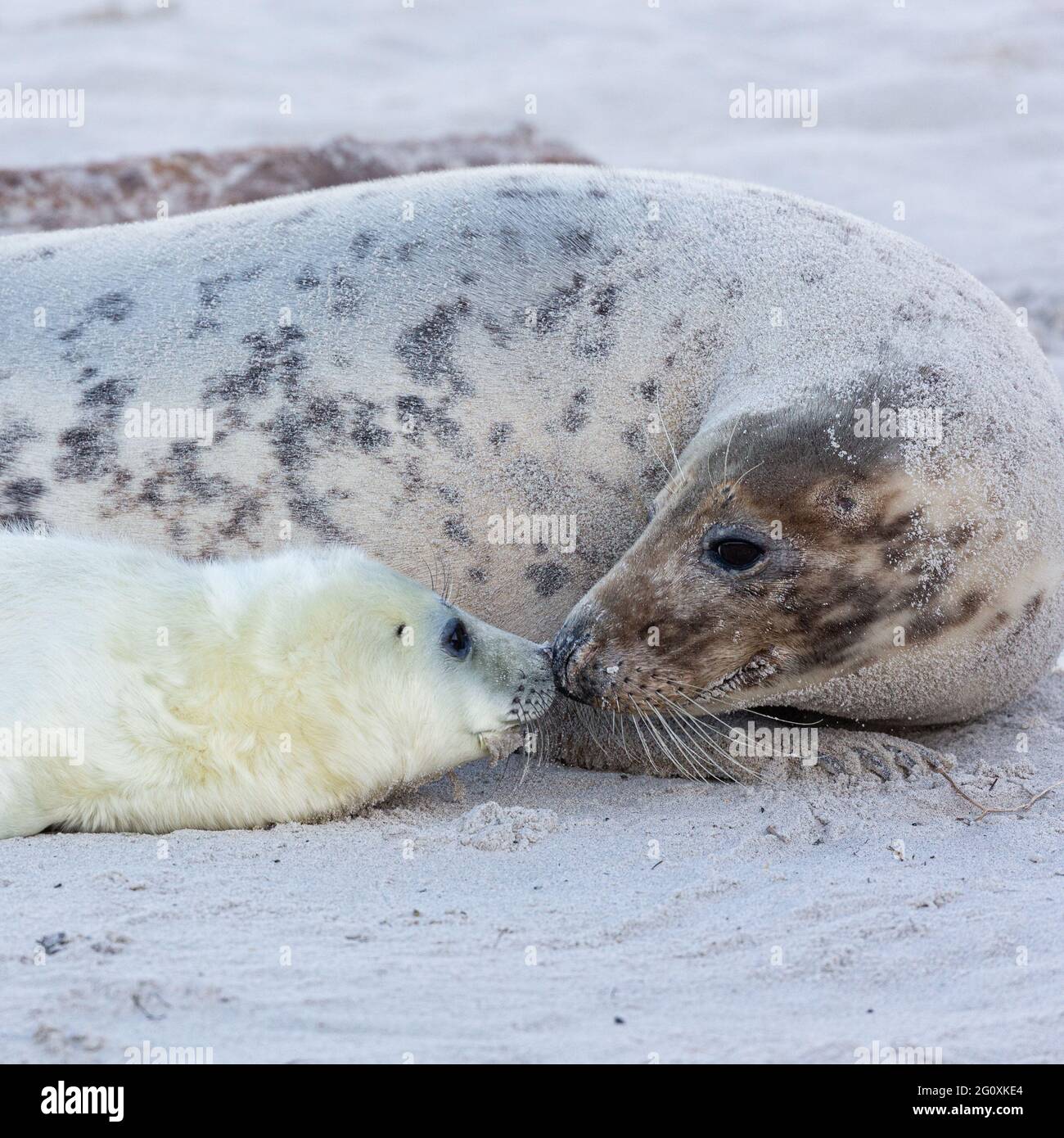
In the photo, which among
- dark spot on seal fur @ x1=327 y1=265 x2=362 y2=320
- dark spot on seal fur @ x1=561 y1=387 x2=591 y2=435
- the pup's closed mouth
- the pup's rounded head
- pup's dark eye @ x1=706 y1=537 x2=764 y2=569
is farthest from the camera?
dark spot on seal fur @ x1=327 y1=265 x2=362 y2=320

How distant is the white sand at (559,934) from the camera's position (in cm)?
200

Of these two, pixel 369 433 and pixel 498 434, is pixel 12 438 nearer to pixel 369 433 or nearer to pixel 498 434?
pixel 369 433

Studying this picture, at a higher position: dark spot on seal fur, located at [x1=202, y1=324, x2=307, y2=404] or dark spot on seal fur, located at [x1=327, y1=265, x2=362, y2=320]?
dark spot on seal fur, located at [x1=327, y1=265, x2=362, y2=320]

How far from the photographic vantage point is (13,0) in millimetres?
11898

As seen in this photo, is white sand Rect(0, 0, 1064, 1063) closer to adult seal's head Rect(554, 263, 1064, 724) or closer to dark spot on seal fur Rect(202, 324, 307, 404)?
adult seal's head Rect(554, 263, 1064, 724)

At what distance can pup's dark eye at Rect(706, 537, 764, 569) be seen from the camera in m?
3.18

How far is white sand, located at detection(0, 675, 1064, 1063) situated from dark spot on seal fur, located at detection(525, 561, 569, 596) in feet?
2.18

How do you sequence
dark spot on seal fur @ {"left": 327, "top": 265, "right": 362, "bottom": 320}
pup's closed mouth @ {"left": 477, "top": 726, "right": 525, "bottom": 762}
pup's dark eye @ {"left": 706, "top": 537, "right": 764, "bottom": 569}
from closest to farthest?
pup's closed mouth @ {"left": 477, "top": 726, "right": 525, "bottom": 762}
pup's dark eye @ {"left": 706, "top": 537, "right": 764, "bottom": 569}
dark spot on seal fur @ {"left": 327, "top": 265, "right": 362, "bottom": 320}

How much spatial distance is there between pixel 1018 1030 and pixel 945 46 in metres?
10.5

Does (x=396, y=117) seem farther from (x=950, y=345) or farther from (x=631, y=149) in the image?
(x=950, y=345)

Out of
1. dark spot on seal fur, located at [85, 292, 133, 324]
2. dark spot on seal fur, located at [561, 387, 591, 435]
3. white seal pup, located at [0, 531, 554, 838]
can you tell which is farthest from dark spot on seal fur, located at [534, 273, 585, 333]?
dark spot on seal fur, located at [85, 292, 133, 324]

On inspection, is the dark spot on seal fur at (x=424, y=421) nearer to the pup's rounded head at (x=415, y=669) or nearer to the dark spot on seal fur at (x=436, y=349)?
the dark spot on seal fur at (x=436, y=349)

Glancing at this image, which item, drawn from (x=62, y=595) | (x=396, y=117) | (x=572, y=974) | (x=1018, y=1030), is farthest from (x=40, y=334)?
(x=396, y=117)

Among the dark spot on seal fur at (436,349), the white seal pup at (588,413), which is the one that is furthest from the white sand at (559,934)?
the dark spot on seal fur at (436,349)
